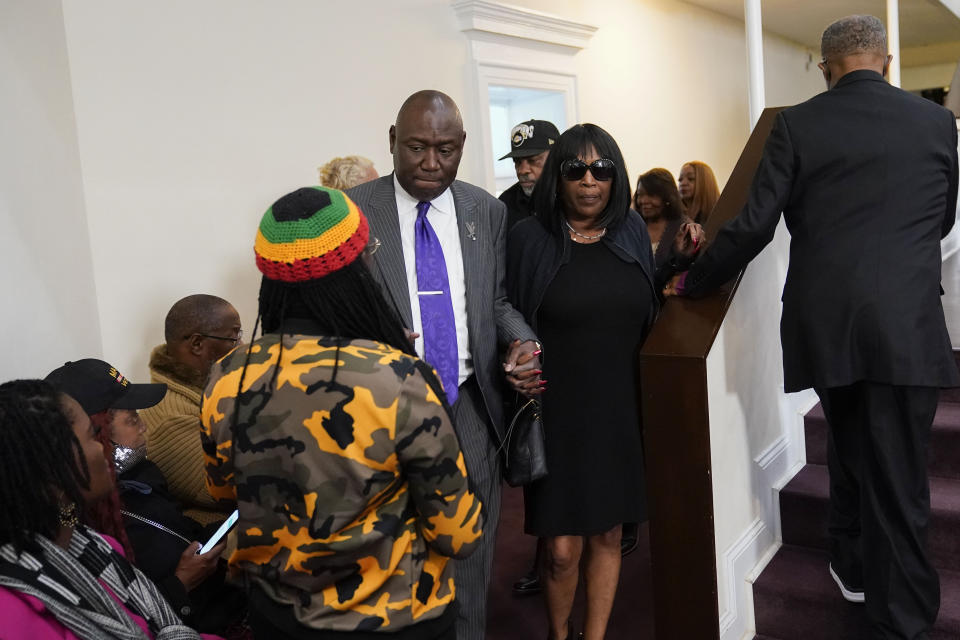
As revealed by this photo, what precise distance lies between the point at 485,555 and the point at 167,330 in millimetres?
1378

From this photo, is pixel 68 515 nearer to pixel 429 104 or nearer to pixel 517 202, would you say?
pixel 429 104

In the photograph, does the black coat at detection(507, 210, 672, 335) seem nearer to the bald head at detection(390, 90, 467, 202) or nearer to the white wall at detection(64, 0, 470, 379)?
the bald head at detection(390, 90, 467, 202)

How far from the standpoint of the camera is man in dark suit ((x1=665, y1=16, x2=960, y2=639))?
2219 mm

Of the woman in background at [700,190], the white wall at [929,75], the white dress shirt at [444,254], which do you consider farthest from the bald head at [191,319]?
the white wall at [929,75]

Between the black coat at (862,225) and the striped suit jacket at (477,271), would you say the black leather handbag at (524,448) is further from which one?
the black coat at (862,225)

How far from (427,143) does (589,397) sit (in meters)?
0.87

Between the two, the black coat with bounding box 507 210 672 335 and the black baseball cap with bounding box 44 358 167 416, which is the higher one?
the black coat with bounding box 507 210 672 335

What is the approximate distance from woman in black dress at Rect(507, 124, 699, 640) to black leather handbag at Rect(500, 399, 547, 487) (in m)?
0.15

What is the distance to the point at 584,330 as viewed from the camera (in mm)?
2443

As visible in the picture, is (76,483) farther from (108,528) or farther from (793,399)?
(793,399)

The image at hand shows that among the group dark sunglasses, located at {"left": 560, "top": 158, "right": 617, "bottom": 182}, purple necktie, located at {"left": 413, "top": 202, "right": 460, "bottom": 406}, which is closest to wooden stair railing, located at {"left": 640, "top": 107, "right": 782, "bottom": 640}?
dark sunglasses, located at {"left": 560, "top": 158, "right": 617, "bottom": 182}

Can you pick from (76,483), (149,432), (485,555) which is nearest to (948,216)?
(485,555)

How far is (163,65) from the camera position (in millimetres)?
3594

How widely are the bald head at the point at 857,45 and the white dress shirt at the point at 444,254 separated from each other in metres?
1.14
